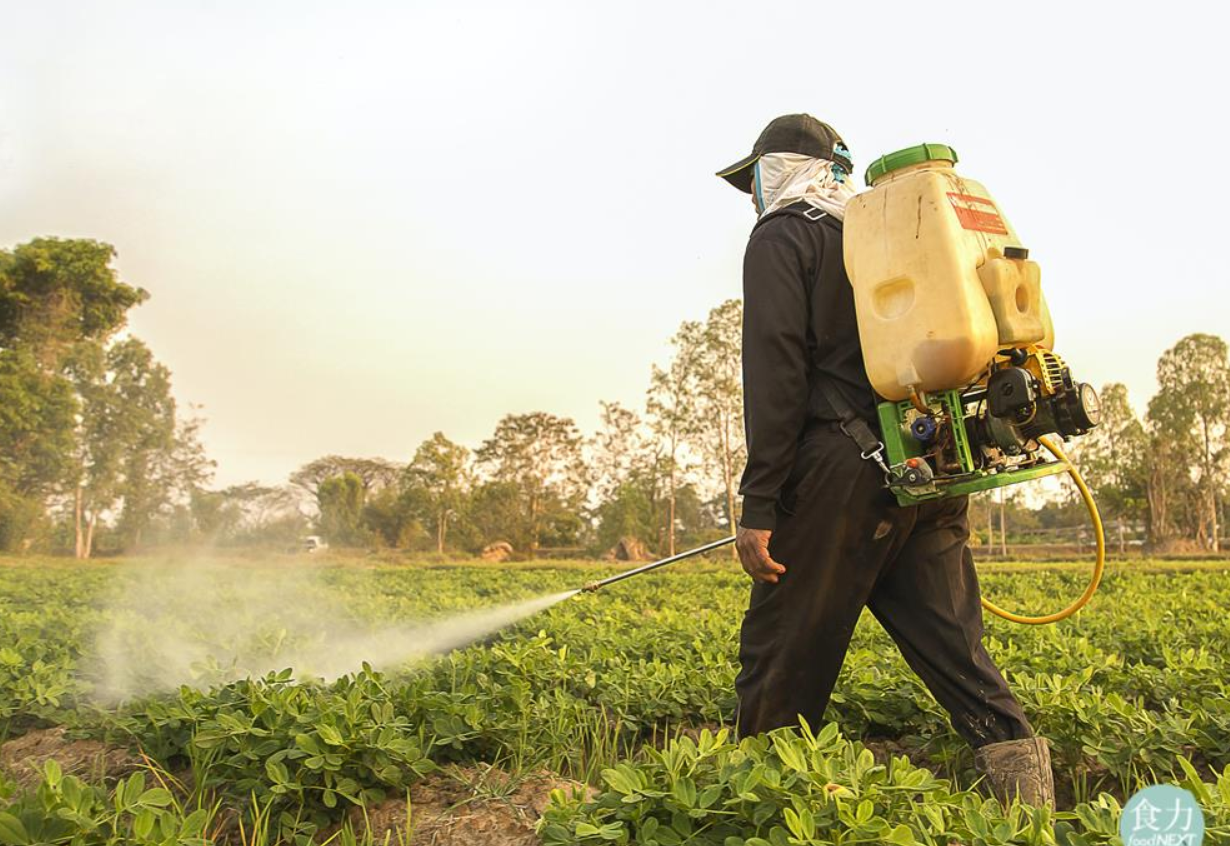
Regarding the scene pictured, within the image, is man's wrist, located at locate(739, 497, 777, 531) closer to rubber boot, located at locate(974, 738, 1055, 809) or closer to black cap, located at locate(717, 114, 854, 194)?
rubber boot, located at locate(974, 738, 1055, 809)

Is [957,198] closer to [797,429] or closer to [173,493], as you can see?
[797,429]

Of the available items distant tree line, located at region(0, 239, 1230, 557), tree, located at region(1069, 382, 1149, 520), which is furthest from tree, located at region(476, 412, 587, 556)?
tree, located at region(1069, 382, 1149, 520)

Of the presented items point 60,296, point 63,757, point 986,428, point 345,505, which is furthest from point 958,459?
point 345,505

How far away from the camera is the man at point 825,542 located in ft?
8.38

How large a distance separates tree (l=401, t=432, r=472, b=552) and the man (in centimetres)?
2786

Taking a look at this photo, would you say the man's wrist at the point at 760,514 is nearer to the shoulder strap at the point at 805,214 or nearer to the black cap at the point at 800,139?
the shoulder strap at the point at 805,214

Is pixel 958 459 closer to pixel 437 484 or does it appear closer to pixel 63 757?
pixel 63 757

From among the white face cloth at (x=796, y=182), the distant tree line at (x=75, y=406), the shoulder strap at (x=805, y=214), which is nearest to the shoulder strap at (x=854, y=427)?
the shoulder strap at (x=805, y=214)

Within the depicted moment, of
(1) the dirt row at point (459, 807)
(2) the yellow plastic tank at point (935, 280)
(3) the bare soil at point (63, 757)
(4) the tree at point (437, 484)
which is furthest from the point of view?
(4) the tree at point (437, 484)

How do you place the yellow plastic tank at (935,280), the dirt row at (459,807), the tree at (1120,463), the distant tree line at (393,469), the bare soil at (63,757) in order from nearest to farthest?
1. the yellow plastic tank at (935,280)
2. the dirt row at (459,807)
3. the bare soil at (63,757)
4. the distant tree line at (393,469)
5. the tree at (1120,463)

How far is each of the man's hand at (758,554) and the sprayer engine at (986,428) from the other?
39cm

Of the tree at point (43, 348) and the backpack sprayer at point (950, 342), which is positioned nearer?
the backpack sprayer at point (950, 342)

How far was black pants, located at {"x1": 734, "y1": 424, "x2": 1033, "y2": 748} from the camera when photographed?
2555 millimetres

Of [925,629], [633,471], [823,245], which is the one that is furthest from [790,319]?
[633,471]
